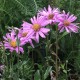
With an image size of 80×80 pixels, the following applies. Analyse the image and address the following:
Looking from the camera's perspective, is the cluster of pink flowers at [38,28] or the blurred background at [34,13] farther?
the blurred background at [34,13]

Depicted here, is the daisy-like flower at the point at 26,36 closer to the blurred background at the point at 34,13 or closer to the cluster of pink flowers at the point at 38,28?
the cluster of pink flowers at the point at 38,28

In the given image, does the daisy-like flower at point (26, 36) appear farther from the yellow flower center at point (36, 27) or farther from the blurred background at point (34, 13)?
the blurred background at point (34, 13)

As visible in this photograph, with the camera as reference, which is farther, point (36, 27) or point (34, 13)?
point (34, 13)

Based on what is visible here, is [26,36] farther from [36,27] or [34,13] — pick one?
[34,13]

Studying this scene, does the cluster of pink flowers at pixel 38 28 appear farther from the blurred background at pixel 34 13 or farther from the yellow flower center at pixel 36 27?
the blurred background at pixel 34 13

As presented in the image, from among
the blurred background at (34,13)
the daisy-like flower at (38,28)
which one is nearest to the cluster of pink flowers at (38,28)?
the daisy-like flower at (38,28)

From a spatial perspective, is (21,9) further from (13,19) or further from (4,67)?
(4,67)

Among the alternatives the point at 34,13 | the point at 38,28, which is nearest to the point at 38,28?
the point at 38,28

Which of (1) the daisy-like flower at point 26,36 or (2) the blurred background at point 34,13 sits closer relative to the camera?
(1) the daisy-like flower at point 26,36

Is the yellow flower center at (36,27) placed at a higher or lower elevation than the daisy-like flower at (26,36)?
higher

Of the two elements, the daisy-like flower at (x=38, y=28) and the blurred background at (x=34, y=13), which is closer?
the daisy-like flower at (x=38, y=28)

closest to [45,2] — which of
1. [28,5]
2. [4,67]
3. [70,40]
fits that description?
[28,5]
